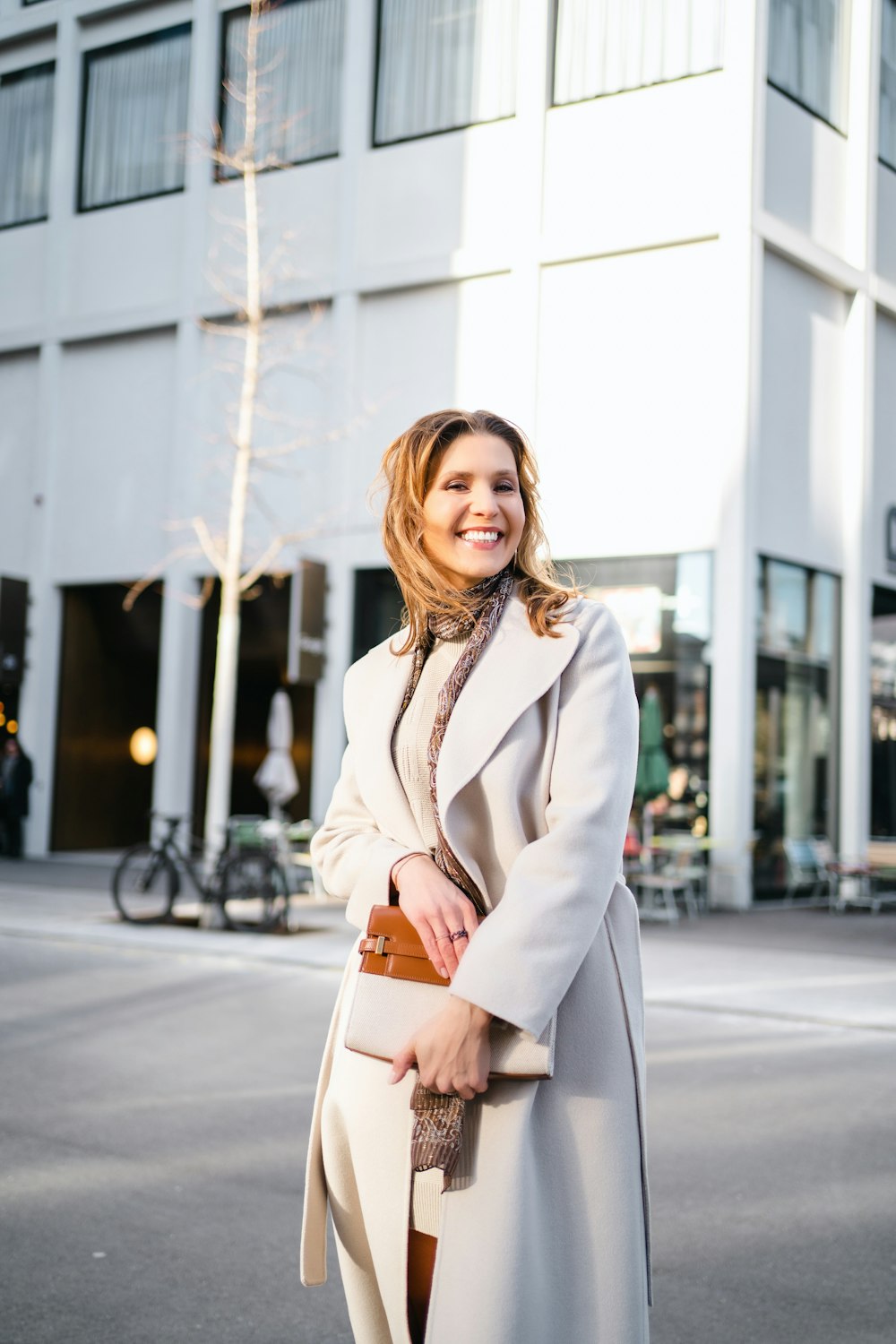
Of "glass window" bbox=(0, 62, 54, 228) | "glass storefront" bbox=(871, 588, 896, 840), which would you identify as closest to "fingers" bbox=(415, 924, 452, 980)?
"glass storefront" bbox=(871, 588, 896, 840)

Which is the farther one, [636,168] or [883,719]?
[883,719]

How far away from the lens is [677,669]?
17.0 meters

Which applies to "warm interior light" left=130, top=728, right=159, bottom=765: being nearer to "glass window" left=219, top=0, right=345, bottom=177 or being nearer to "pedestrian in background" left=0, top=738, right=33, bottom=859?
"pedestrian in background" left=0, top=738, right=33, bottom=859

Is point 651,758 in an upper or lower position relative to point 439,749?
upper

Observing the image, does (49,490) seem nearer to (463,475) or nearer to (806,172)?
(806,172)

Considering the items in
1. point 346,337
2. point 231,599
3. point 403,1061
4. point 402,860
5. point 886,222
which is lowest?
point 403,1061

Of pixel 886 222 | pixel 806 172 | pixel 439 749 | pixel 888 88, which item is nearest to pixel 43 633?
pixel 806 172

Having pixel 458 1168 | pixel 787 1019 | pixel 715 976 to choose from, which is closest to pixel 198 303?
pixel 715 976

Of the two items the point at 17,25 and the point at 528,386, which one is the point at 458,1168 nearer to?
the point at 528,386

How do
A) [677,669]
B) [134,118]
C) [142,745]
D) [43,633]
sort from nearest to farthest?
[677,669]
[43,633]
[134,118]
[142,745]

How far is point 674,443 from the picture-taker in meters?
17.2

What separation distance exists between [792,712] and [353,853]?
1611 cm

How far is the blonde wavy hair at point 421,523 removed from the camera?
2.18m

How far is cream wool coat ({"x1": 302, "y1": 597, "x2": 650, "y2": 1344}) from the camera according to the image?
1892 millimetres
